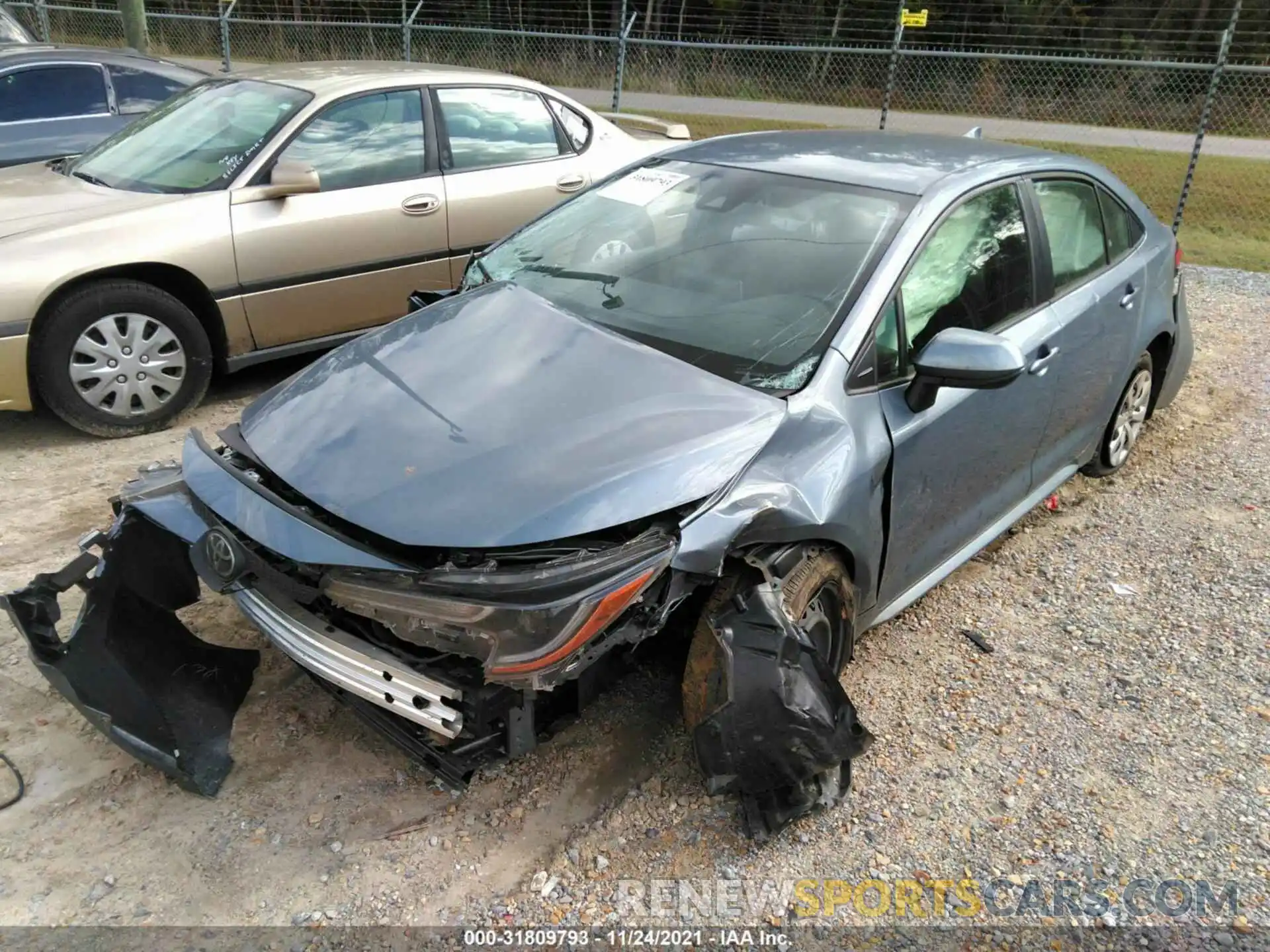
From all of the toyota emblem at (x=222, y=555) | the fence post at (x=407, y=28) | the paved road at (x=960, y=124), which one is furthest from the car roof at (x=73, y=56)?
the paved road at (x=960, y=124)

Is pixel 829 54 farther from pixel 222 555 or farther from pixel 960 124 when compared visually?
pixel 222 555

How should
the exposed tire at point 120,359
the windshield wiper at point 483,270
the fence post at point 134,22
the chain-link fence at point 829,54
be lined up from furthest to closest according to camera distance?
1. the chain-link fence at point 829,54
2. the fence post at point 134,22
3. the exposed tire at point 120,359
4. the windshield wiper at point 483,270

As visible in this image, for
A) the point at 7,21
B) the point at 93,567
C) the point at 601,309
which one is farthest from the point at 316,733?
the point at 7,21

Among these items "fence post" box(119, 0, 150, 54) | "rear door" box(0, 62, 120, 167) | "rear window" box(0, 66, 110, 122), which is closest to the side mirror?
"rear door" box(0, 62, 120, 167)

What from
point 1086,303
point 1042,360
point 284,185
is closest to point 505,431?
point 1042,360

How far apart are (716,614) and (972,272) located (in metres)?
1.57

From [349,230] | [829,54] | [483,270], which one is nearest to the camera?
[483,270]

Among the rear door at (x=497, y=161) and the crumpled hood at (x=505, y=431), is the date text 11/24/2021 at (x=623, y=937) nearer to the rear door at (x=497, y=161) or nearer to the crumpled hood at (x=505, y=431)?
the crumpled hood at (x=505, y=431)

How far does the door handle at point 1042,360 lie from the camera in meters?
3.51

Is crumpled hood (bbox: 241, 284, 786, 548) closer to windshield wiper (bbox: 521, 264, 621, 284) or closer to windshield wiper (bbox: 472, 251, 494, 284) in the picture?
windshield wiper (bbox: 521, 264, 621, 284)

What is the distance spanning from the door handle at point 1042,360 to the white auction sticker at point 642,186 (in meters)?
1.44

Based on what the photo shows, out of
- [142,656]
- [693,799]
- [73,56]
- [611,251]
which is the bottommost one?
[693,799]

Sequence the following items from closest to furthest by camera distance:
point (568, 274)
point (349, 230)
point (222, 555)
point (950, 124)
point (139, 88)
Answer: point (222, 555)
point (568, 274)
point (349, 230)
point (139, 88)
point (950, 124)

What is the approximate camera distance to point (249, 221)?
4852 millimetres
